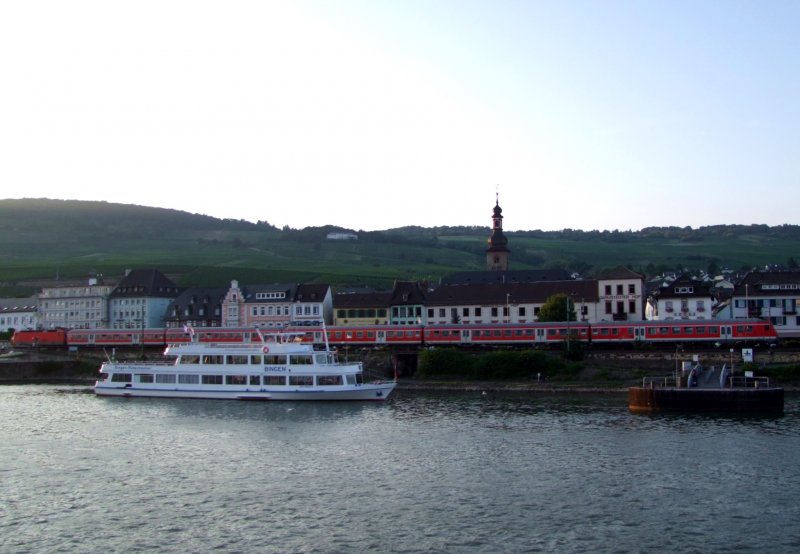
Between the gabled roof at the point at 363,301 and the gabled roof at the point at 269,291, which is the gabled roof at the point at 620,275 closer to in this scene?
the gabled roof at the point at 363,301

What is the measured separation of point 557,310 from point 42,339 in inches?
2463

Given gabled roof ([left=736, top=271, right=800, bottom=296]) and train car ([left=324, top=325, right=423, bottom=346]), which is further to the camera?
gabled roof ([left=736, top=271, right=800, bottom=296])

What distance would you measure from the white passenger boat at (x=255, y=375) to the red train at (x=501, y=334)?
4.88 m

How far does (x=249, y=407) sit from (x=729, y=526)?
4015cm

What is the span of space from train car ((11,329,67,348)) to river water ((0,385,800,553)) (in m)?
50.1

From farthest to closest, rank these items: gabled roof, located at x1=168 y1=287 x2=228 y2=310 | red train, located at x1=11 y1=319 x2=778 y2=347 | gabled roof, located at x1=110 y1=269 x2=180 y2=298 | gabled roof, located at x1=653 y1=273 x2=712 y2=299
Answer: gabled roof, located at x1=110 y1=269 x2=180 y2=298, gabled roof, located at x1=168 y1=287 x2=228 y2=310, gabled roof, located at x1=653 y1=273 x2=712 y2=299, red train, located at x1=11 y1=319 x2=778 y2=347

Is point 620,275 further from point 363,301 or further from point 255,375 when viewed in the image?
point 255,375

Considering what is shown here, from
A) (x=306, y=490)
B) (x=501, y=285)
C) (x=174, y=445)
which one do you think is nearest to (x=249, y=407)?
(x=174, y=445)

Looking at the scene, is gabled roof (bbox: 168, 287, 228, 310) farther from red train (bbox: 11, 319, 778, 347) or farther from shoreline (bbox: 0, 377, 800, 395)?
shoreline (bbox: 0, 377, 800, 395)

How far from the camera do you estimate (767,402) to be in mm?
55344

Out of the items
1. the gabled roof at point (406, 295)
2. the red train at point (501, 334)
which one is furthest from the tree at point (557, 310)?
the gabled roof at point (406, 295)

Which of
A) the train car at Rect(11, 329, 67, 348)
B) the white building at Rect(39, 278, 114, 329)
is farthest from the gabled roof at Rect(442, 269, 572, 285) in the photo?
the train car at Rect(11, 329, 67, 348)

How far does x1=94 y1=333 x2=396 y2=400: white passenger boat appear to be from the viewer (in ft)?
215

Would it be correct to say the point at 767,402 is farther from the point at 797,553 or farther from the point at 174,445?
the point at 174,445
